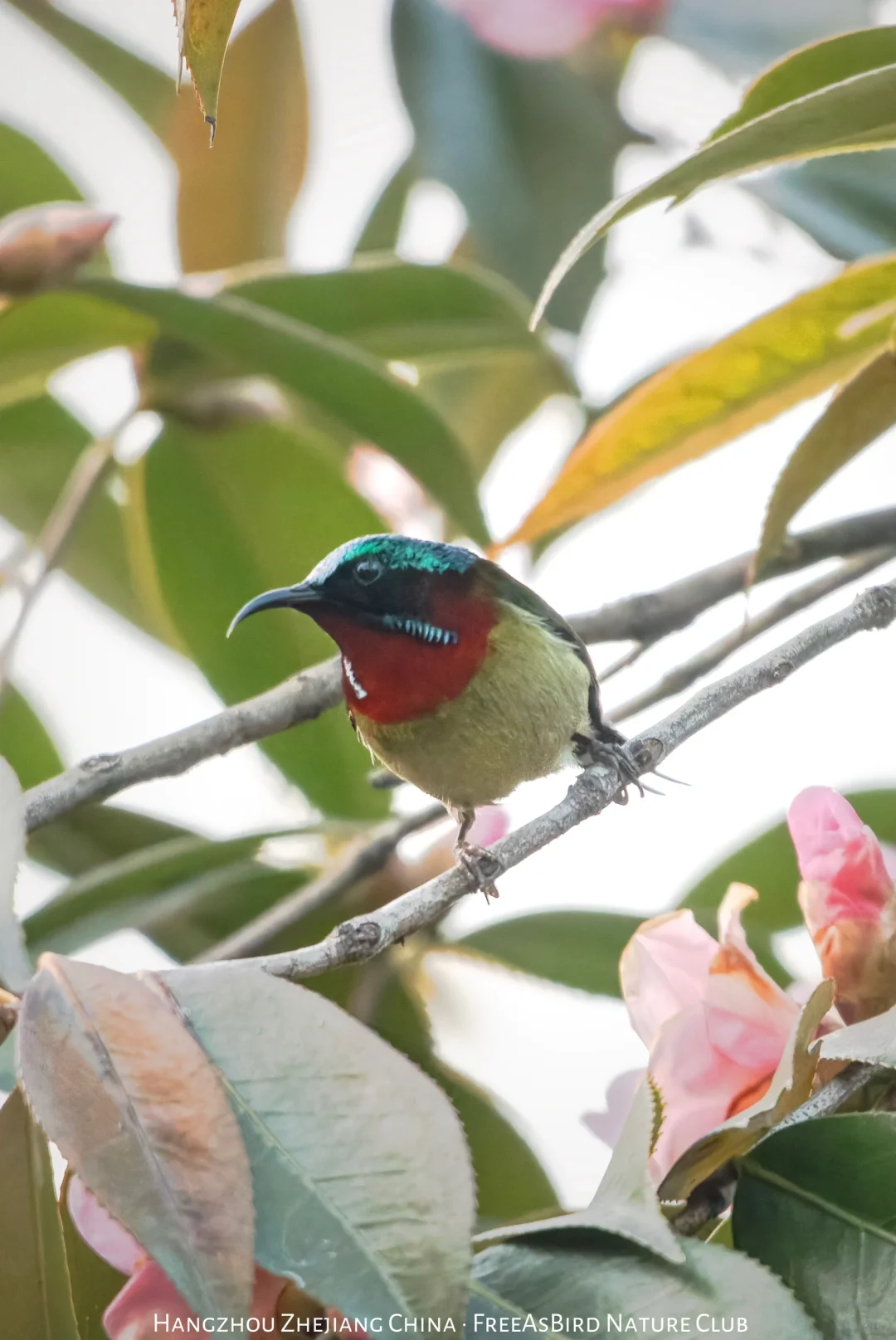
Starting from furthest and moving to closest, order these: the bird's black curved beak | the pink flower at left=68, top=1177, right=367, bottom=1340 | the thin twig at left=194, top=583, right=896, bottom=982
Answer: the bird's black curved beak, the thin twig at left=194, top=583, right=896, bottom=982, the pink flower at left=68, top=1177, right=367, bottom=1340

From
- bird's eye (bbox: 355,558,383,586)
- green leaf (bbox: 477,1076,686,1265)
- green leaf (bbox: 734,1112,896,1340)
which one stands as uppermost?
bird's eye (bbox: 355,558,383,586)

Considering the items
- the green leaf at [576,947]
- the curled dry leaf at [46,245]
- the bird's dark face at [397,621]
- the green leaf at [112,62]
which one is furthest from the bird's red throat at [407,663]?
the green leaf at [112,62]

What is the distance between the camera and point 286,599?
3.55 ft

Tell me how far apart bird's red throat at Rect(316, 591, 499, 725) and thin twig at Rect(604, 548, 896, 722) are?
6.6 inches

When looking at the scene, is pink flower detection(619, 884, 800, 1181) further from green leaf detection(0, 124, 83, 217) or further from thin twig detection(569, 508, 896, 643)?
green leaf detection(0, 124, 83, 217)

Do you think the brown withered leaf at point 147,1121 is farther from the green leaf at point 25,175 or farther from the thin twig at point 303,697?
the green leaf at point 25,175

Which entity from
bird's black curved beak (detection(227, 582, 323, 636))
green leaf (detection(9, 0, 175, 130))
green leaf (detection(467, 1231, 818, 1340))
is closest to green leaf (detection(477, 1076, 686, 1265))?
green leaf (detection(467, 1231, 818, 1340))

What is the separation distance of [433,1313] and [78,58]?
1393 millimetres

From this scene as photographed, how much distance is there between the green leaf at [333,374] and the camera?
118 cm

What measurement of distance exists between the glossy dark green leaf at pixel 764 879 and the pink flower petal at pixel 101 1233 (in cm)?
64

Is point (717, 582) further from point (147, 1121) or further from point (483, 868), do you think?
point (147, 1121)

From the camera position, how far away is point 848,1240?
0.61m

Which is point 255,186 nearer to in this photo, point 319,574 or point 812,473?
point 319,574

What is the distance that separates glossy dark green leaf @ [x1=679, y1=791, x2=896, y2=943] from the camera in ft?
3.93
